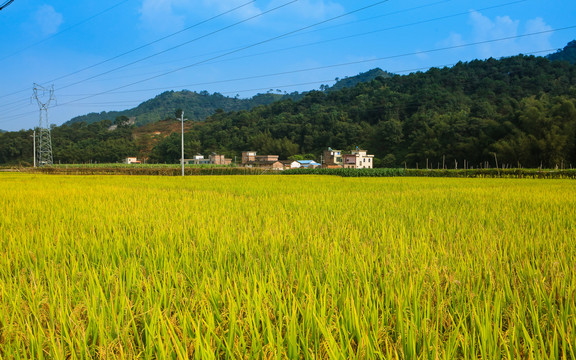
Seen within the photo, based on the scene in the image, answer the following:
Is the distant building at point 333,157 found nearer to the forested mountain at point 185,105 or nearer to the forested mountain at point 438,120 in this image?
the forested mountain at point 438,120

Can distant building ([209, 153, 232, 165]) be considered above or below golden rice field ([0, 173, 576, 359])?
above

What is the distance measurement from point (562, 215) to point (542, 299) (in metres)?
3.50

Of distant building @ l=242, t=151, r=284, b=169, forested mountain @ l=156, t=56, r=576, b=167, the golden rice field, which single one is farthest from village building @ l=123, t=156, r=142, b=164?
the golden rice field

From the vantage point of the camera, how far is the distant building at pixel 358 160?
57625 millimetres

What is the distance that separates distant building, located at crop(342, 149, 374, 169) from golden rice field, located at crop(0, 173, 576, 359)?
53547mm

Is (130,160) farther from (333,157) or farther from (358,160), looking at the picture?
(358,160)

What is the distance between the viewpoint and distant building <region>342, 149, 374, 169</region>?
57.6 meters

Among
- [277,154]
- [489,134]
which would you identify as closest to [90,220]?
[489,134]

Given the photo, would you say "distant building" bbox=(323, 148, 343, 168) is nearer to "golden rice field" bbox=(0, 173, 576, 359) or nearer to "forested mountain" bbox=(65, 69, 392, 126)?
"golden rice field" bbox=(0, 173, 576, 359)

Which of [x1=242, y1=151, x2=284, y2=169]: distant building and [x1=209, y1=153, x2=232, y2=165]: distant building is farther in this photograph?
[x1=209, y1=153, x2=232, y2=165]: distant building

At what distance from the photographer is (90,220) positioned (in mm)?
3971

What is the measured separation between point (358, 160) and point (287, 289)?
5746 cm

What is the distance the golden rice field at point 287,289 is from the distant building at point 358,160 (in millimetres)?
53547

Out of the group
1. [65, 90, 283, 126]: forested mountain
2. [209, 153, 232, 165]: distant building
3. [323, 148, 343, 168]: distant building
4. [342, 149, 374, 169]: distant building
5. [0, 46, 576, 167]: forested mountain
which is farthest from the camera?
[65, 90, 283, 126]: forested mountain
